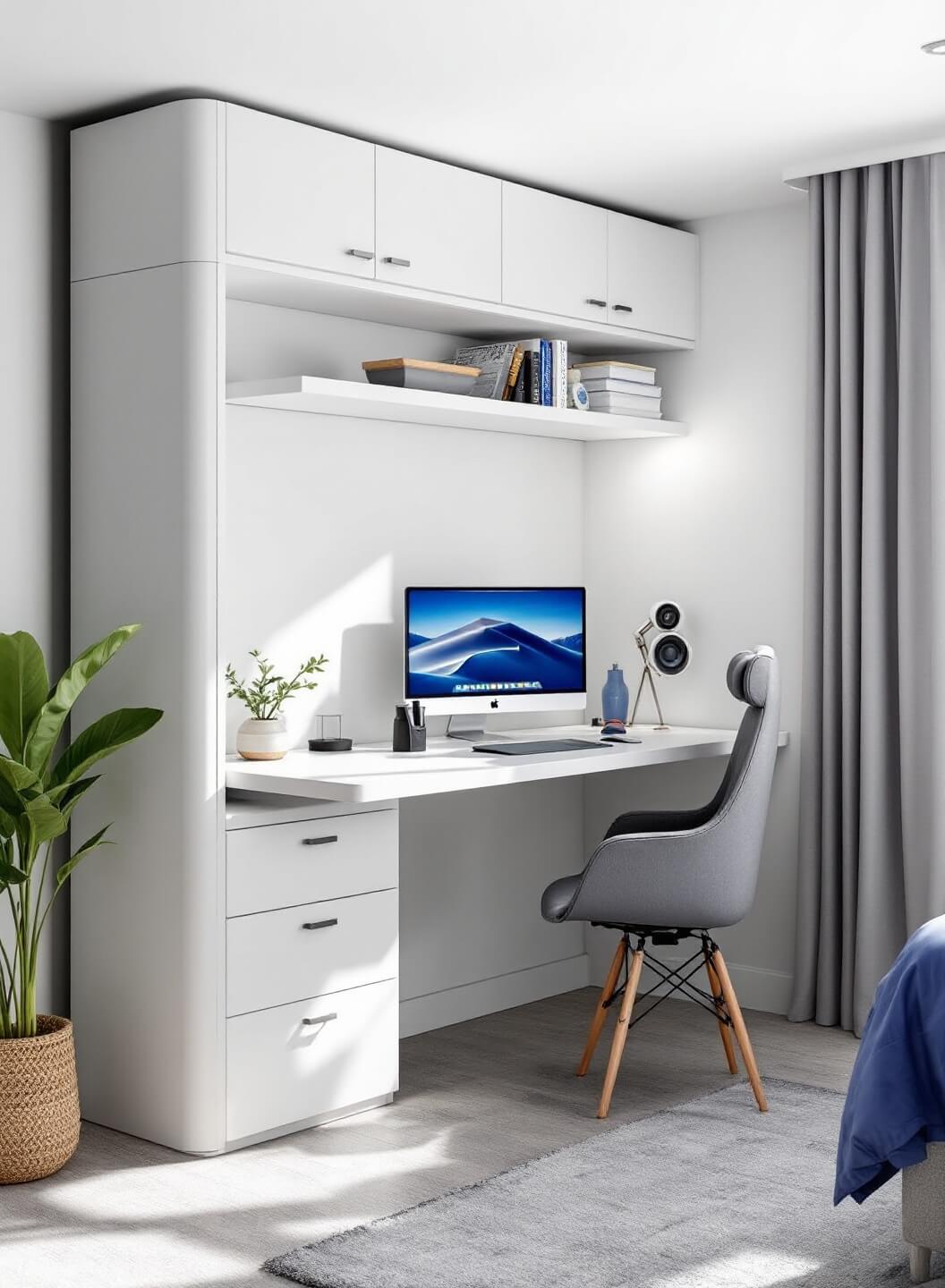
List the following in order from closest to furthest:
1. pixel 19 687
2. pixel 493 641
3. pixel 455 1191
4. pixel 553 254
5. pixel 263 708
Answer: pixel 455 1191 → pixel 19 687 → pixel 263 708 → pixel 553 254 → pixel 493 641

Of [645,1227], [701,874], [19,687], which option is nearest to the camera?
[645,1227]

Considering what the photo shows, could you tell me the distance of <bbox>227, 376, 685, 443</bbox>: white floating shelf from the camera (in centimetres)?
380

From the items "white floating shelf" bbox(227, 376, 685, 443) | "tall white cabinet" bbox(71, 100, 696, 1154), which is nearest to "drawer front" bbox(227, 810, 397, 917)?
"tall white cabinet" bbox(71, 100, 696, 1154)

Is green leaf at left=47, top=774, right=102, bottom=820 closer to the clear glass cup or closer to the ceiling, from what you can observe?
the clear glass cup

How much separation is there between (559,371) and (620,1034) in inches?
75.3

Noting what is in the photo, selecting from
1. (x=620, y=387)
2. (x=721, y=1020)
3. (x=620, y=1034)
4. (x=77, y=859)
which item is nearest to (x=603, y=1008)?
(x=620, y=1034)

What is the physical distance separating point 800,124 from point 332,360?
1408 millimetres

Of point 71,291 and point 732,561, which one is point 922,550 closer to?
point 732,561

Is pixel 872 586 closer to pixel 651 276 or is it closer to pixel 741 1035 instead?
pixel 651 276

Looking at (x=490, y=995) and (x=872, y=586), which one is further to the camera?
(x=490, y=995)

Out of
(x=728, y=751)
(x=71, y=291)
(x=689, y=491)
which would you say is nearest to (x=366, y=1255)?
(x=728, y=751)

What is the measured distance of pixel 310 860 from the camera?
361 cm

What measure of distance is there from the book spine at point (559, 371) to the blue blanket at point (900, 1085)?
217 centimetres

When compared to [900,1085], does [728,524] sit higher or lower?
higher
